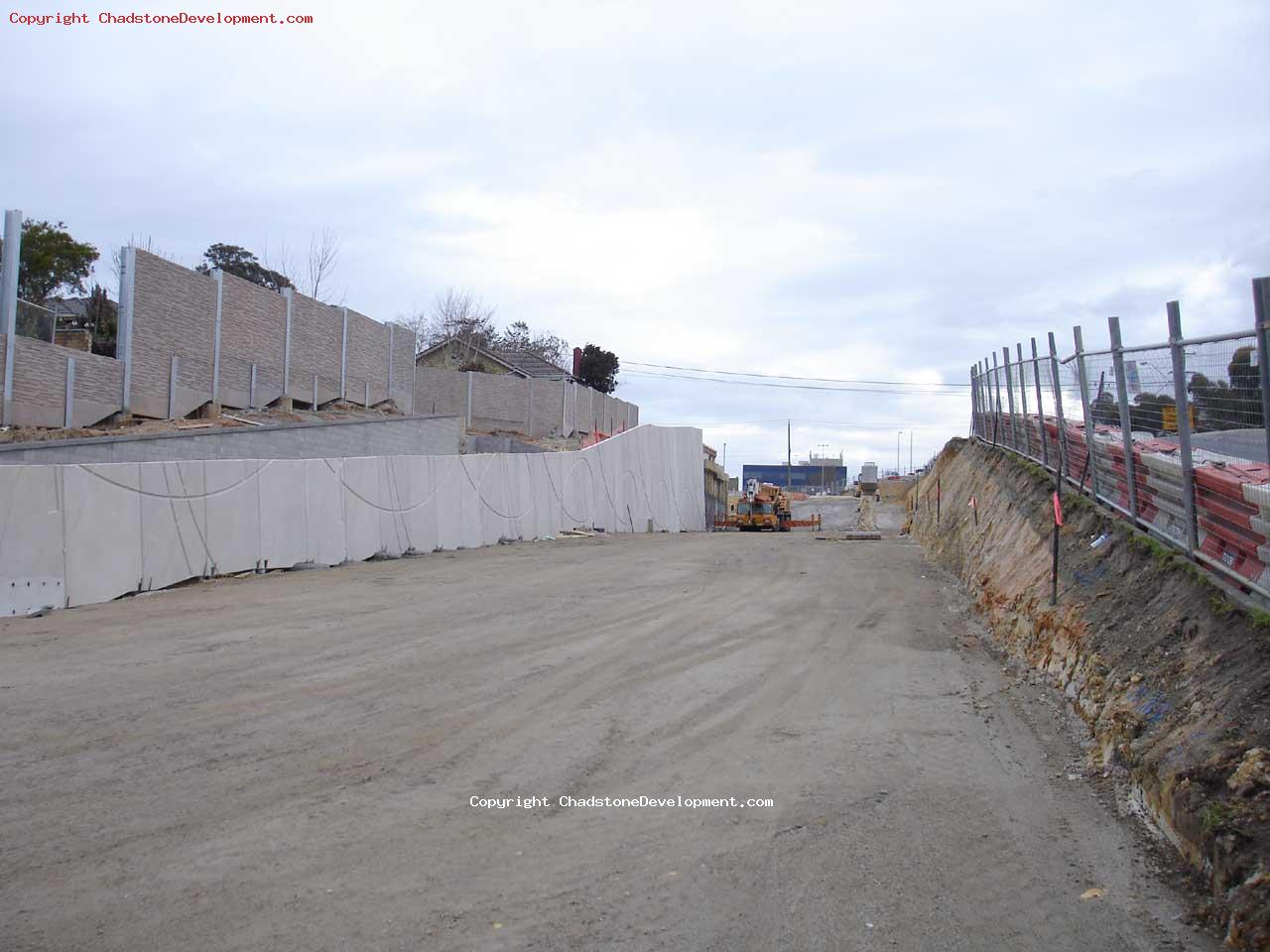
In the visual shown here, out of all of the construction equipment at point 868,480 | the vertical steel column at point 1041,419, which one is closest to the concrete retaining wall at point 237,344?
the vertical steel column at point 1041,419

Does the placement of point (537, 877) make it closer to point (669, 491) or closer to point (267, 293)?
point (267, 293)

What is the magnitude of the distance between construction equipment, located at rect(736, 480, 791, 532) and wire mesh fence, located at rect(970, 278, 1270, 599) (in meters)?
42.4

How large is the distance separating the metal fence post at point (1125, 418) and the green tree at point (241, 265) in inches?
1753

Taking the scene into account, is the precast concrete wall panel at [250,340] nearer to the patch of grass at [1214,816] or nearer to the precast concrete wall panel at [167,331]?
the precast concrete wall panel at [167,331]

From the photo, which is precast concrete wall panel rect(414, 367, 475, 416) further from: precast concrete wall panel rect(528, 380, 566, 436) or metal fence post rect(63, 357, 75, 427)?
metal fence post rect(63, 357, 75, 427)

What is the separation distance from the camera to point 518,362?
6328cm

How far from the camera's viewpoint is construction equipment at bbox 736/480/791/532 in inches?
2159

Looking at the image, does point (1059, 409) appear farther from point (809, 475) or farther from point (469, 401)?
point (809, 475)

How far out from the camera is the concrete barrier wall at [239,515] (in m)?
11.7

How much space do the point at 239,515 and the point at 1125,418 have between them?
1255cm

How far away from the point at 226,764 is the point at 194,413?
1889cm

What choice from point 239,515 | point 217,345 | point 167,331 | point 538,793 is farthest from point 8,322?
point 538,793

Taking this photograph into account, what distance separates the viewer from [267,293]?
1028 inches

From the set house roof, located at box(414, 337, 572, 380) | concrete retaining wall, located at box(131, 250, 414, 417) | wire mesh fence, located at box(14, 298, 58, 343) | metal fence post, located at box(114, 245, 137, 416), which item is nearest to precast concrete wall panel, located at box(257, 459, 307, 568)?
metal fence post, located at box(114, 245, 137, 416)
